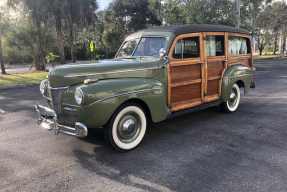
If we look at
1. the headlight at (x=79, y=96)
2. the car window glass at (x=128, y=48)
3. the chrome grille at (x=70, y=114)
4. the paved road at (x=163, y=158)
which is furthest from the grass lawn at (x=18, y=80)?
the headlight at (x=79, y=96)

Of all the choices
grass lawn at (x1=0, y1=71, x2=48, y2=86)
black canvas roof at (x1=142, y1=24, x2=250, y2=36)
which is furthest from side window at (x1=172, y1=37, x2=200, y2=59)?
grass lawn at (x1=0, y1=71, x2=48, y2=86)

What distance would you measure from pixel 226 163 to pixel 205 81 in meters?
2.04

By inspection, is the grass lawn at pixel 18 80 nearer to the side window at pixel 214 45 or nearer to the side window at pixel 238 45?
the side window at pixel 214 45

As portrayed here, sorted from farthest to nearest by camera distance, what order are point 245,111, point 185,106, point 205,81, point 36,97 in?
point 36,97 → point 245,111 → point 205,81 → point 185,106

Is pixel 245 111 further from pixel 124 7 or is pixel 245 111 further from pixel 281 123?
pixel 124 7

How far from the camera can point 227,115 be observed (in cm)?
542

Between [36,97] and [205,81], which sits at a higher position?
[205,81]

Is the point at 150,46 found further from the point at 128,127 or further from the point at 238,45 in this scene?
the point at 238,45

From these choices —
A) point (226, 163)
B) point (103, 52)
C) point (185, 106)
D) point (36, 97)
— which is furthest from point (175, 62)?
point (103, 52)

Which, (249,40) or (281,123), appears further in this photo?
(249,40)

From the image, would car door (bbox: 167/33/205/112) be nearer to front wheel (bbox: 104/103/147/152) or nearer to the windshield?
the windshield

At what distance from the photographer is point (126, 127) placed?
354 cm

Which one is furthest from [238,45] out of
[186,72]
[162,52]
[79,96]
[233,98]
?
[79,96]

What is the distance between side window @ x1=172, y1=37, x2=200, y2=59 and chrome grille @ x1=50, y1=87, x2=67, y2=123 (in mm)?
2073
